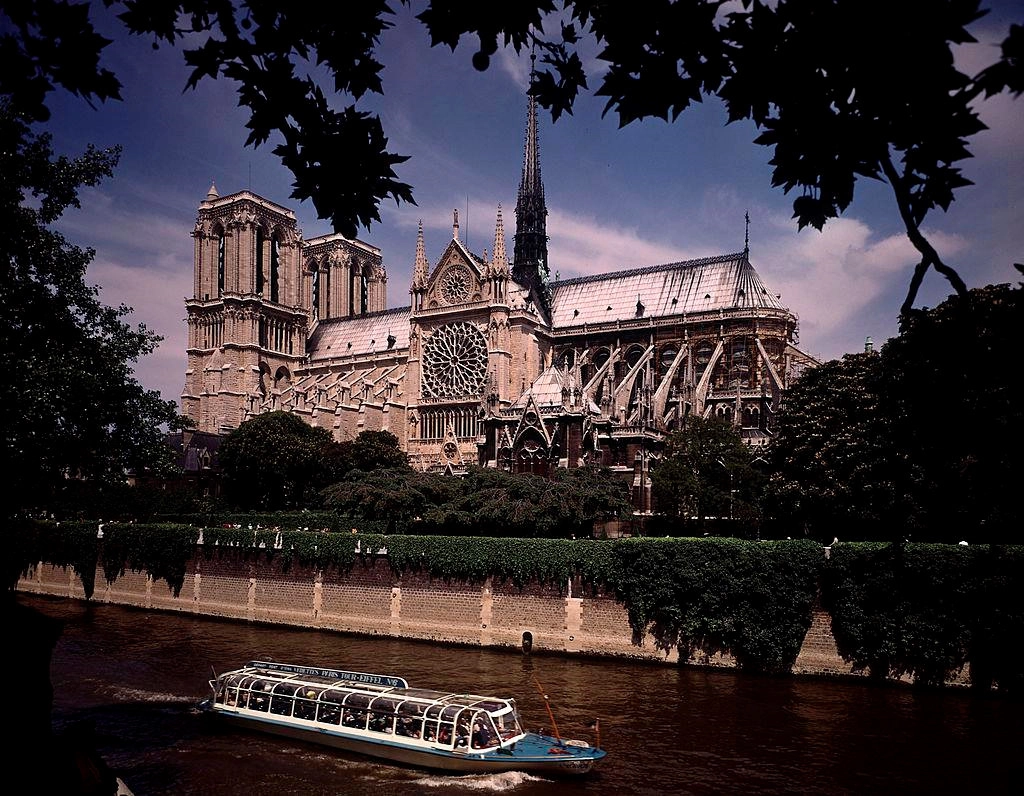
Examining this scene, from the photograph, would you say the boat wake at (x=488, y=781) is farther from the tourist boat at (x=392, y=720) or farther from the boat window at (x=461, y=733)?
the boat window at (x=461, y=733)

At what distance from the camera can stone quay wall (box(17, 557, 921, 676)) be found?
31688 mm

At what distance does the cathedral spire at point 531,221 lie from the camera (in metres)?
83.0

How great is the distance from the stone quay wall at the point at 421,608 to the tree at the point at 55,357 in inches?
596

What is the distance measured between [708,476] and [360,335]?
2438 inches

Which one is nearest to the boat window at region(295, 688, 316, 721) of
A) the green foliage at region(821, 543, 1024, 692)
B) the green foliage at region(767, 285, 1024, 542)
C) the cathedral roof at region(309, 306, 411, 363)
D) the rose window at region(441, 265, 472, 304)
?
the green foliage at region(767, 285, 1024, 542)

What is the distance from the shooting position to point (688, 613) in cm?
3045

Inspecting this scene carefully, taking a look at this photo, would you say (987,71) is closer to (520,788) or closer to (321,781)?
(520,788)

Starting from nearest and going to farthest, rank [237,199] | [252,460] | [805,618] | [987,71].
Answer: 1. [987,71]
2. [805,618]
3. [252,460]
4. [237,199]

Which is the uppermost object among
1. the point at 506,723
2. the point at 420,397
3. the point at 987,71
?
the point at 420,397

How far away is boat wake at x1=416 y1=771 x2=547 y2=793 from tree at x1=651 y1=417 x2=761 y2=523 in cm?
2358

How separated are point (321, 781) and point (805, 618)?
17475 millimetres

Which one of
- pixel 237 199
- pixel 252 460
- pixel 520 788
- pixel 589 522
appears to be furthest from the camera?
pixel 237 199

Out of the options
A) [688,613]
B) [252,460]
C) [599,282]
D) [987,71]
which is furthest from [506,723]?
[599,282]

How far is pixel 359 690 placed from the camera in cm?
2269
